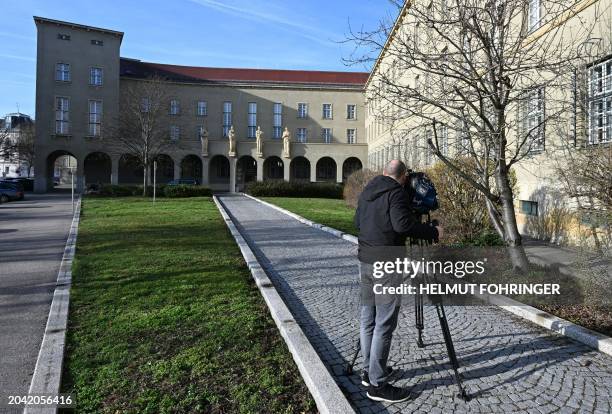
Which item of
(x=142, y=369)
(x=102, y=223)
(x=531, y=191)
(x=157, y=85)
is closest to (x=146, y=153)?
(x=157, y=85)

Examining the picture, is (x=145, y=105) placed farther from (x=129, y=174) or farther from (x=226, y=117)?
(x=226, y=117)

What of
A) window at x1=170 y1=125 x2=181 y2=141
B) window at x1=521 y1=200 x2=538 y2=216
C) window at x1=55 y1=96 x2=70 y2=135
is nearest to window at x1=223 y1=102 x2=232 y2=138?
window at x1=170 y1=125 x2=181 y2=141

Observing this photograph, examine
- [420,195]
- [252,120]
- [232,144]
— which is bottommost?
[420,195]

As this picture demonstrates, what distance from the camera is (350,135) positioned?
6462 centimetres

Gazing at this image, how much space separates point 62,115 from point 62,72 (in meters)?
4.94

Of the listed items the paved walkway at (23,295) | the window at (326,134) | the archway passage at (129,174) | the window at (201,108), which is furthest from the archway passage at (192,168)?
the paved walkway at (23,295)

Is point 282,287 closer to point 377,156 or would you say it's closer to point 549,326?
point 549,326

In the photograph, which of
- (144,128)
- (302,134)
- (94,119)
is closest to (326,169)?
(302,134)

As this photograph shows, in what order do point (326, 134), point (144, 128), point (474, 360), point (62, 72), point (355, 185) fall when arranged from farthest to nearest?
point (326, 134) < point (62, 72) < point (144, 128) < point (355, 185) < point (474, 360)

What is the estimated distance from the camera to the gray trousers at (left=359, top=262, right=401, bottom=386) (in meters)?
3.66

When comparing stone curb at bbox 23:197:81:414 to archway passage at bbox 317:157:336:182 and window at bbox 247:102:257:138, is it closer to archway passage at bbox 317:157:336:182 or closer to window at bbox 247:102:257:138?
archway passage at bbox 317:157:336:182

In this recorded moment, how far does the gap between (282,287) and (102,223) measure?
11.2 metres

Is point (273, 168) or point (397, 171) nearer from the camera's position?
point (397, 171)

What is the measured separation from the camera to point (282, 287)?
24.5 feet
